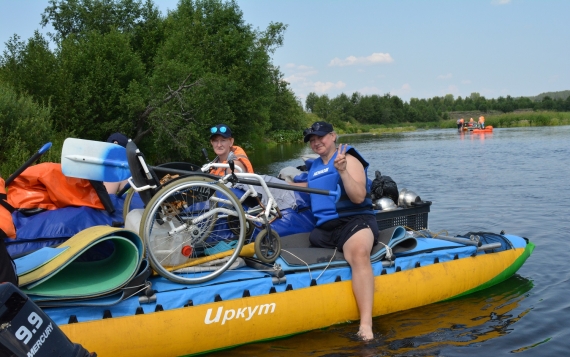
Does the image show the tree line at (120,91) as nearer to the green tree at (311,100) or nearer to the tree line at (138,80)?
the tree line at (138,80)

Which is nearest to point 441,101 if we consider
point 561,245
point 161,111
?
point 161,111

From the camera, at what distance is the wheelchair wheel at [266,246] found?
16.9 feet

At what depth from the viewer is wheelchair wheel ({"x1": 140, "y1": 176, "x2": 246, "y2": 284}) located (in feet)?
15.5

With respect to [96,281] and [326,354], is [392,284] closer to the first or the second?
[326,354]

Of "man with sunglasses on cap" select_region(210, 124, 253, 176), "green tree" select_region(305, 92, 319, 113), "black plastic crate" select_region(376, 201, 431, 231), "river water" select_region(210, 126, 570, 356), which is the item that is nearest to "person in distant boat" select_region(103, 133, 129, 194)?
"man with sunglasses on cap" select_region(210, 124, 253, 176)

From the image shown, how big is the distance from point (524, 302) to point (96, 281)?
15.4ft

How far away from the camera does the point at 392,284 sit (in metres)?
5.73

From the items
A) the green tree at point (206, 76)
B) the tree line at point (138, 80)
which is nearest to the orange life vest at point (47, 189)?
the tree line at point (138, 80)

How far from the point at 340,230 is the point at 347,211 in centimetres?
21

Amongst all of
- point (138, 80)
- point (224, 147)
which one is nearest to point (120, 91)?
point (138, 80)

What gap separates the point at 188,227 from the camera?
4.97 m

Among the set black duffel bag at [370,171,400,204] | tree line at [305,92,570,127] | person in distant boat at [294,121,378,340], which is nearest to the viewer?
person in distant boat at [294,121,378,340]

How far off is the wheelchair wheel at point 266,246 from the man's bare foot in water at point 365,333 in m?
1.07

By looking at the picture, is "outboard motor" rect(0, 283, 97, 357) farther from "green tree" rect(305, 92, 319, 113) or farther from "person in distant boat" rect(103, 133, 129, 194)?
"green tree" rect(305, 92, 319, 113)
